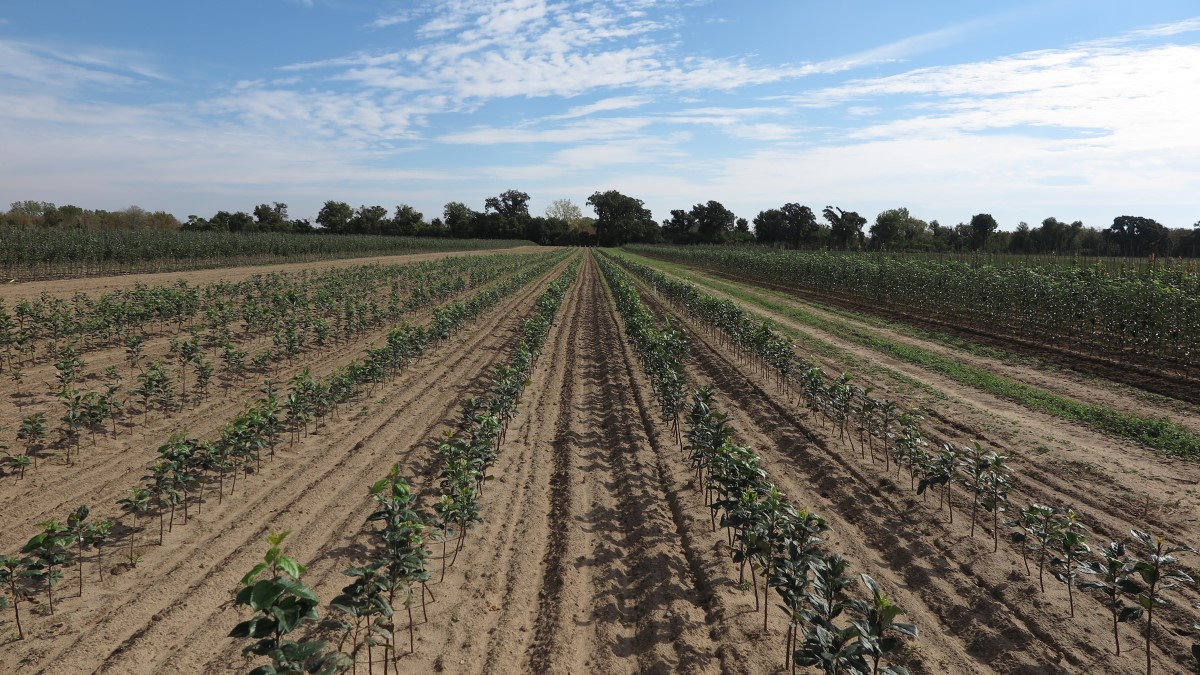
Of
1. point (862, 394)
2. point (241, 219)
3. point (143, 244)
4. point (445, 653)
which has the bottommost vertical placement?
point (445, 653)

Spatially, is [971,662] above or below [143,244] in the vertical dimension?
below

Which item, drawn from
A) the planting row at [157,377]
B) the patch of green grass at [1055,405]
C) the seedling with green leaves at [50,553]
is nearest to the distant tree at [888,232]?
the patch of green grass at [1055,405]

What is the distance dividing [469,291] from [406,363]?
1904 cm

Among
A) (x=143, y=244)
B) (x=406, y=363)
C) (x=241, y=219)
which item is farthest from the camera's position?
(x=241, y=219)

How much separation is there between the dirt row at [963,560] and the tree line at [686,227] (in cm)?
4961

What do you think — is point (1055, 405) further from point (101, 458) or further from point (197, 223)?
point (197, 223)

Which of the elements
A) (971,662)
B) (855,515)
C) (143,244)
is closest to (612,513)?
(855,515)

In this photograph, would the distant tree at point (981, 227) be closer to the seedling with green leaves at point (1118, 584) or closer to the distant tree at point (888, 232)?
the distant tree at point (888, 232)

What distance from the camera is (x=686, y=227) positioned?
140m

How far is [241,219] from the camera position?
91.2 metres

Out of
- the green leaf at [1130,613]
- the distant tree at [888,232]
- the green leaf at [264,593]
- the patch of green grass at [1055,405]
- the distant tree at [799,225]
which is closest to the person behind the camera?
the green leaf at [264,593]

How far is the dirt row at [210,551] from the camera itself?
513 centimetres

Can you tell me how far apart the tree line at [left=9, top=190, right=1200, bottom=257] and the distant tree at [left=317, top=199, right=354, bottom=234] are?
196 mm

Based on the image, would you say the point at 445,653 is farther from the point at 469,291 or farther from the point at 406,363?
the point at 469,291
